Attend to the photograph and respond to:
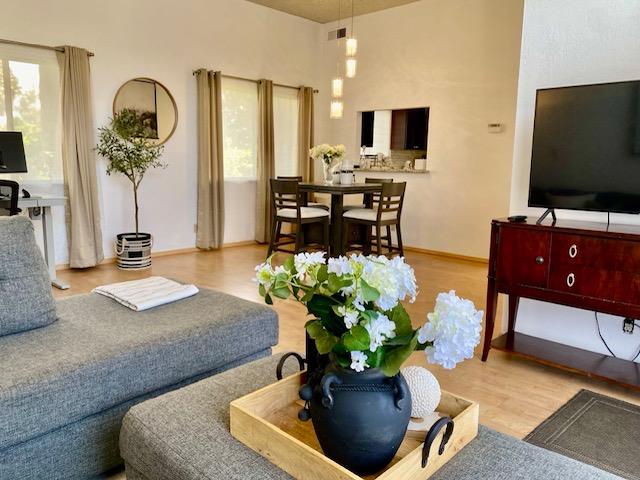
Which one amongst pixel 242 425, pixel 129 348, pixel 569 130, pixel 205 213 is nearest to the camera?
pixel 242 425

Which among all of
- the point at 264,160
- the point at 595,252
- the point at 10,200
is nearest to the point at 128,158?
the point at 10,200

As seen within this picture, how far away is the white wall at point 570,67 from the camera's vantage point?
2.47 m

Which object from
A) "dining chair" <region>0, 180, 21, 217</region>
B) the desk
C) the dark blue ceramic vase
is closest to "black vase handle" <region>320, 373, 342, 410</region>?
the dark blue ceramic vase

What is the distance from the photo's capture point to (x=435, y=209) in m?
5.86

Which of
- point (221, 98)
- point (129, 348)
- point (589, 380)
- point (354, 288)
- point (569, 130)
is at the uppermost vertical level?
point (221, 98)

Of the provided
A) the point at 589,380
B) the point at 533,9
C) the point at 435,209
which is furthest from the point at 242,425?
the point at 435,209

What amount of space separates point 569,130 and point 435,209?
335 centimetres

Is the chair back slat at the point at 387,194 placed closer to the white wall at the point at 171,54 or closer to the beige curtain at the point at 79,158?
the white wall at the point at 171,54

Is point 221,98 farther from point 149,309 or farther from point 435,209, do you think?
point 149,309

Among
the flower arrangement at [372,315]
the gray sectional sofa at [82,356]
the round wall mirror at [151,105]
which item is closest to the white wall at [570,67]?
the gray sectional sofa at [82,356]

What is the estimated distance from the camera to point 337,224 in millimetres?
5000

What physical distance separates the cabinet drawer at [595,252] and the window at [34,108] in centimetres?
438

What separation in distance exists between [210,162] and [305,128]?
5.15 feet

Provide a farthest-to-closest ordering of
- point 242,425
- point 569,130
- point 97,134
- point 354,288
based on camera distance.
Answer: point 97,134 → point 569,130 → point 242,425 → point 354,288
